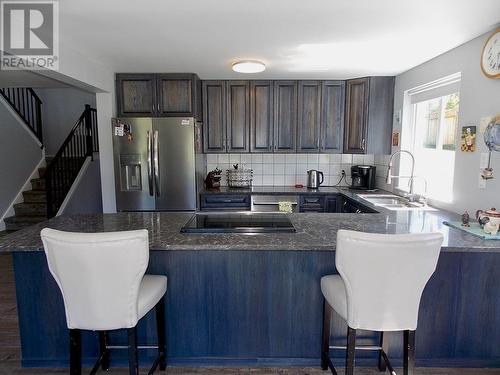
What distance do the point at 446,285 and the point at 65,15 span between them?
117 inches

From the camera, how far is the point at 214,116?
13.5 feet

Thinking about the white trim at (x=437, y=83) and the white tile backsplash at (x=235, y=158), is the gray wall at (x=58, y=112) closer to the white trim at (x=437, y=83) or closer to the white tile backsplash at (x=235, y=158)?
the white tile backsplash at (x=235, y=158)

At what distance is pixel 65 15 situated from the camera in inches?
81.3

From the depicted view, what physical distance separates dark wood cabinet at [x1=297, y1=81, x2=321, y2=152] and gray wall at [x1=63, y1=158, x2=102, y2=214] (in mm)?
3871

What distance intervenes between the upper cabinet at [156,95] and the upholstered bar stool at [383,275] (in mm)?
2871

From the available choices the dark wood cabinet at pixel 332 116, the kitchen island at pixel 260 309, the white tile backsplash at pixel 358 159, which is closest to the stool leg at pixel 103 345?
the kitchen island at pixel 260 309

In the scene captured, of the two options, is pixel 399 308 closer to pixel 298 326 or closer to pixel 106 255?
pixel 298 326

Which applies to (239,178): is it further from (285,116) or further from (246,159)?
(285,116)

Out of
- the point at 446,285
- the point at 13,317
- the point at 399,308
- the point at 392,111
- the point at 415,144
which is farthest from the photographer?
the point at 392,111

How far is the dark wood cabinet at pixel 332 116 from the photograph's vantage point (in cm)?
406

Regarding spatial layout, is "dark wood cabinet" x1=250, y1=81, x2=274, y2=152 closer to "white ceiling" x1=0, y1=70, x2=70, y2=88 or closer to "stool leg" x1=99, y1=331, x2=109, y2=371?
"white ceiling" x1=0, y1=70, x2=70, y2=88

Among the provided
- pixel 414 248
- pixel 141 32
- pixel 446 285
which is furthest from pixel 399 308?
pixel 141 32

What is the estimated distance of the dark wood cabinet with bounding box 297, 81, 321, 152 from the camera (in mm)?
4074

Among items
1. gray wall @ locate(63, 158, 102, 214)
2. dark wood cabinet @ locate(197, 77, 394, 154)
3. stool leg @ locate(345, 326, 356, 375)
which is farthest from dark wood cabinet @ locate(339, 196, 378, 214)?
gray wall @ locate(63, 158, 102, 214)
